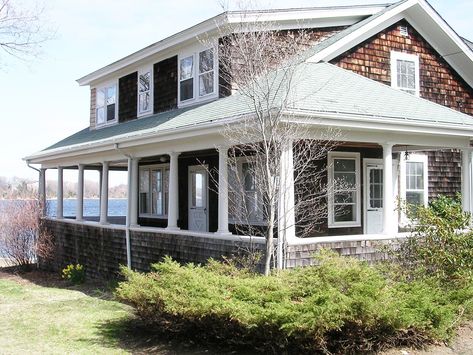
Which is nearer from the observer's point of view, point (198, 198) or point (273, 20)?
point (273, 20)

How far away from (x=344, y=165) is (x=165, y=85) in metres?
6.21

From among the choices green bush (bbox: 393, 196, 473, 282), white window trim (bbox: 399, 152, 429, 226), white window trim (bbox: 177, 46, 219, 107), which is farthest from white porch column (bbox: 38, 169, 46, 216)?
green bush (bbox: 393, 196, 473, 282)

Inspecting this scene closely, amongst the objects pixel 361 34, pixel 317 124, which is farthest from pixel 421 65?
pixel 317 124

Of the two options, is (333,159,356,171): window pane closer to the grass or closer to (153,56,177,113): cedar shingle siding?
(153,56,177,113): cedar shingle siding

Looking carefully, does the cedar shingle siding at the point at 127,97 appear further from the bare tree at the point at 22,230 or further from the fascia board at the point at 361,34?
the fascia board at the point at 361,34

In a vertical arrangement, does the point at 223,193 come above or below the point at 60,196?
above

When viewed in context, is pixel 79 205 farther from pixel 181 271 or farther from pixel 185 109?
pixel 181 271

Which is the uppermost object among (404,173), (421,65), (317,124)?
(421,65)

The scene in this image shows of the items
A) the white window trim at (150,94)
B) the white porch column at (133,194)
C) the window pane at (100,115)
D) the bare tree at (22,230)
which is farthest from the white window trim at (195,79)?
the bare tree at (22,230)

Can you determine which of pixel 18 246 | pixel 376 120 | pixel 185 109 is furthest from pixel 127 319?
pixel 18 246

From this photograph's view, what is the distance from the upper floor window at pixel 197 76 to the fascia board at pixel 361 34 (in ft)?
8.57

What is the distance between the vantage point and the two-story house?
Result: 11.5 metres

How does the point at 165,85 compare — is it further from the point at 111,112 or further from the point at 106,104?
the point at 106,104

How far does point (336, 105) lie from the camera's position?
442 inches
